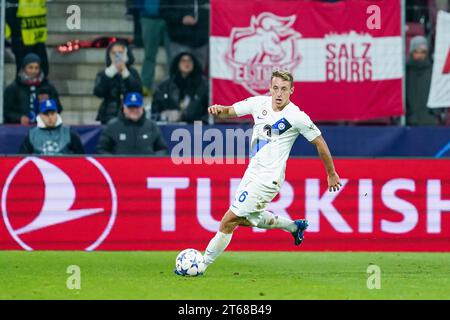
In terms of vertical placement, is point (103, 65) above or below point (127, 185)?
above

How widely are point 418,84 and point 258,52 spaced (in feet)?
8.24

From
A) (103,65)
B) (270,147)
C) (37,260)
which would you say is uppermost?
(103,65)

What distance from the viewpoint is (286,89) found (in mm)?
11961

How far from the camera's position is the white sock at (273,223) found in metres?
12.6

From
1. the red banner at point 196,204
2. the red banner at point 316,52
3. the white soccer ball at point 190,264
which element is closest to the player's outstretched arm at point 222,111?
the white soccer ball at point 190,264

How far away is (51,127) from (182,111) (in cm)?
204

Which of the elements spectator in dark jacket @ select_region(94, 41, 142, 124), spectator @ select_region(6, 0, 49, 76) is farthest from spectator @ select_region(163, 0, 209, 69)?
spectator @ select_region(6, 0, 49, 76)

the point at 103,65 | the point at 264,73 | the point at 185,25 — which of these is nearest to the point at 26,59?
the point at 103,65

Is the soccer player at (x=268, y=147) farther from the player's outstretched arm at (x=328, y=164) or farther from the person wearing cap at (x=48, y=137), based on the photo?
the person wearing cap at (x=48, y=137)

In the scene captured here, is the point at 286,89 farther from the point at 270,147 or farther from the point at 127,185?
the point at 127,185

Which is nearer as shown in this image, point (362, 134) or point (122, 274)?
point (122, 274)

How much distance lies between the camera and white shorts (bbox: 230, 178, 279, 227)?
12.0m

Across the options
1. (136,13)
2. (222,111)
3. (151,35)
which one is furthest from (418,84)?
(222,111)

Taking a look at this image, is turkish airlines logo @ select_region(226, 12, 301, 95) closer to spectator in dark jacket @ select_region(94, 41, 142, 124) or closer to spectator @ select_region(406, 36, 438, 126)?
spectator in dark jacket @ select_region(94, 41, 142, 124)
